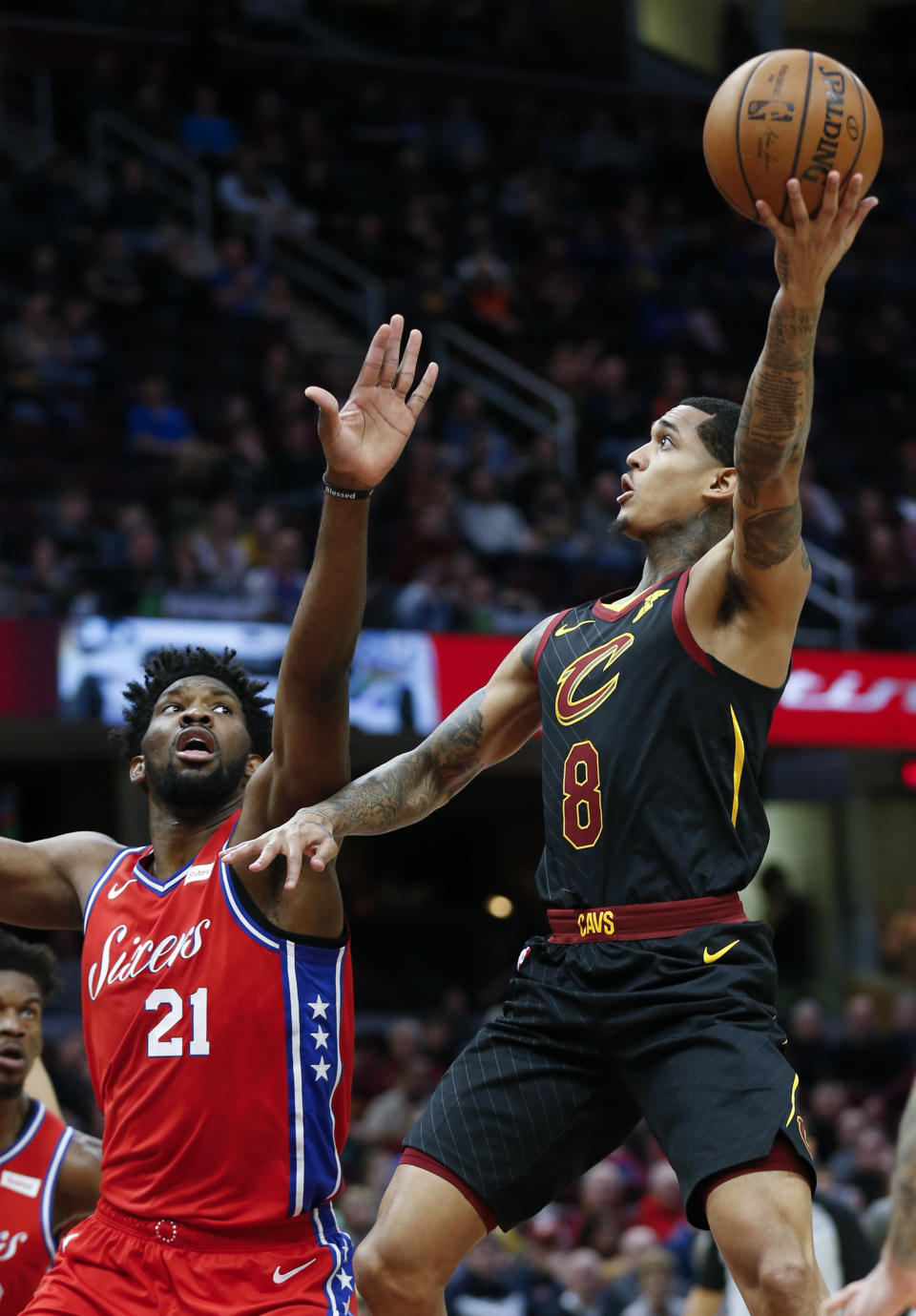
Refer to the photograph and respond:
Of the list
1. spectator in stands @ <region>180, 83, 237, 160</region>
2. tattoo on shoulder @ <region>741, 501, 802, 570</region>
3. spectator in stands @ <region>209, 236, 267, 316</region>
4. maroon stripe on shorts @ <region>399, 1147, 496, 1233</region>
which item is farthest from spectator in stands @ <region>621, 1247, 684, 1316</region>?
spectator in stands @ <region>180, 83, 237, 160</region>

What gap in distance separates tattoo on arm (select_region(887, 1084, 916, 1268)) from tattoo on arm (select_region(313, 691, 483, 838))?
1.67 meters

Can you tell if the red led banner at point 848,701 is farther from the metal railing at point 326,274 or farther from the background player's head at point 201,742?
the background player's head at point 201,742

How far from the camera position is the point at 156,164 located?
1784 centimetres

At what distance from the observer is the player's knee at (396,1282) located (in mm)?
4133

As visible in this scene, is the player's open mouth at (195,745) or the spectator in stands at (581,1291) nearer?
the player's open mouth at (195,745)

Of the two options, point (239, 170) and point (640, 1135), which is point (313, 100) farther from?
point (640, 1135)

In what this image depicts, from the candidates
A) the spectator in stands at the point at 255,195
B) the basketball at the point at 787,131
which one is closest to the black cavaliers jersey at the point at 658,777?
the basketball at the point at 787,131

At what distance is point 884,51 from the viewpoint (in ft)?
79.7

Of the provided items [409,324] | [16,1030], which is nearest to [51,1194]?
[16,1030]

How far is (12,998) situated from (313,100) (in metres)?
16.6

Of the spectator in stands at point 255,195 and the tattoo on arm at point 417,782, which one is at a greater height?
the spectator in stands at point 255,195

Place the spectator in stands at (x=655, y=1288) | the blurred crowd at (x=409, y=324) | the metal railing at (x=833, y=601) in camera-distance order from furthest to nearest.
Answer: the metal railing at (x=833, y=601) → the blurred crowd at (x=409, y=324) → the spectator in stands at (x=655, y=1288)

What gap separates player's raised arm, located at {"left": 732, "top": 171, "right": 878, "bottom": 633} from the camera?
13.1 feet

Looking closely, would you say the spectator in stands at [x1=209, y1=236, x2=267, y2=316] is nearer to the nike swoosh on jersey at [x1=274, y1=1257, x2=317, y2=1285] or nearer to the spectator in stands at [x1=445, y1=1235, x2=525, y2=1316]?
the spectator in stands at [x1=445, y1=1235, x2=525, y2=1316]
